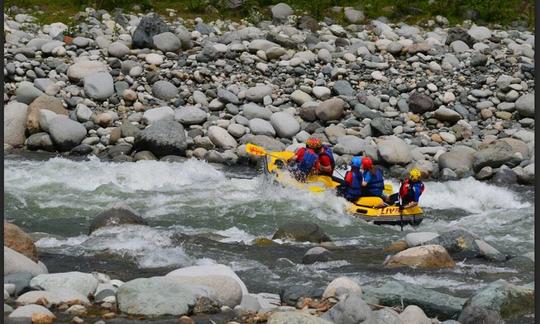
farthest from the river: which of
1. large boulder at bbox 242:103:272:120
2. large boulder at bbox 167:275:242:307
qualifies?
large boulder at bbox 242:103:272:120

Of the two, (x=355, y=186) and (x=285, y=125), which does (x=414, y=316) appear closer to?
(x=355, y=186)

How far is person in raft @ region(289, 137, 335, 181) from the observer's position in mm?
13281

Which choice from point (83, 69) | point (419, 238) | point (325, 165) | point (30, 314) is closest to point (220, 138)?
point (325, 165)

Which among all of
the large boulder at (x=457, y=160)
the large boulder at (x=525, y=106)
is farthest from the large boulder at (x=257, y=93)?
the large boulder at (x=525, y=106)

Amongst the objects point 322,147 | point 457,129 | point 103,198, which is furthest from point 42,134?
point 457,129

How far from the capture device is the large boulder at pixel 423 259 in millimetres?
8805

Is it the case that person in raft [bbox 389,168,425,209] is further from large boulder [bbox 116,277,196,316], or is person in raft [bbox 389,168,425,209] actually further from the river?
large boulder [bbox 116,277,196,316]

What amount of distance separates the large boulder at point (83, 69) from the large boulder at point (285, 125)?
3.96 meters

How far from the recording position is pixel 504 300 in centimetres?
677

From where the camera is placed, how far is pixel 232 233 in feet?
35.0

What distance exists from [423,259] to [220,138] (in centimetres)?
753

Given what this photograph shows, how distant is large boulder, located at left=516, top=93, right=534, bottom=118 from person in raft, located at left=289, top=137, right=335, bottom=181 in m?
6.02

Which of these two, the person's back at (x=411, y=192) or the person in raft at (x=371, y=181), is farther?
the person in raft at (x=371, y=181)

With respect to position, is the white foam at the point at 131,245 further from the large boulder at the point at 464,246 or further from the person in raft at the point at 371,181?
the person in raft at the point at 371,181
